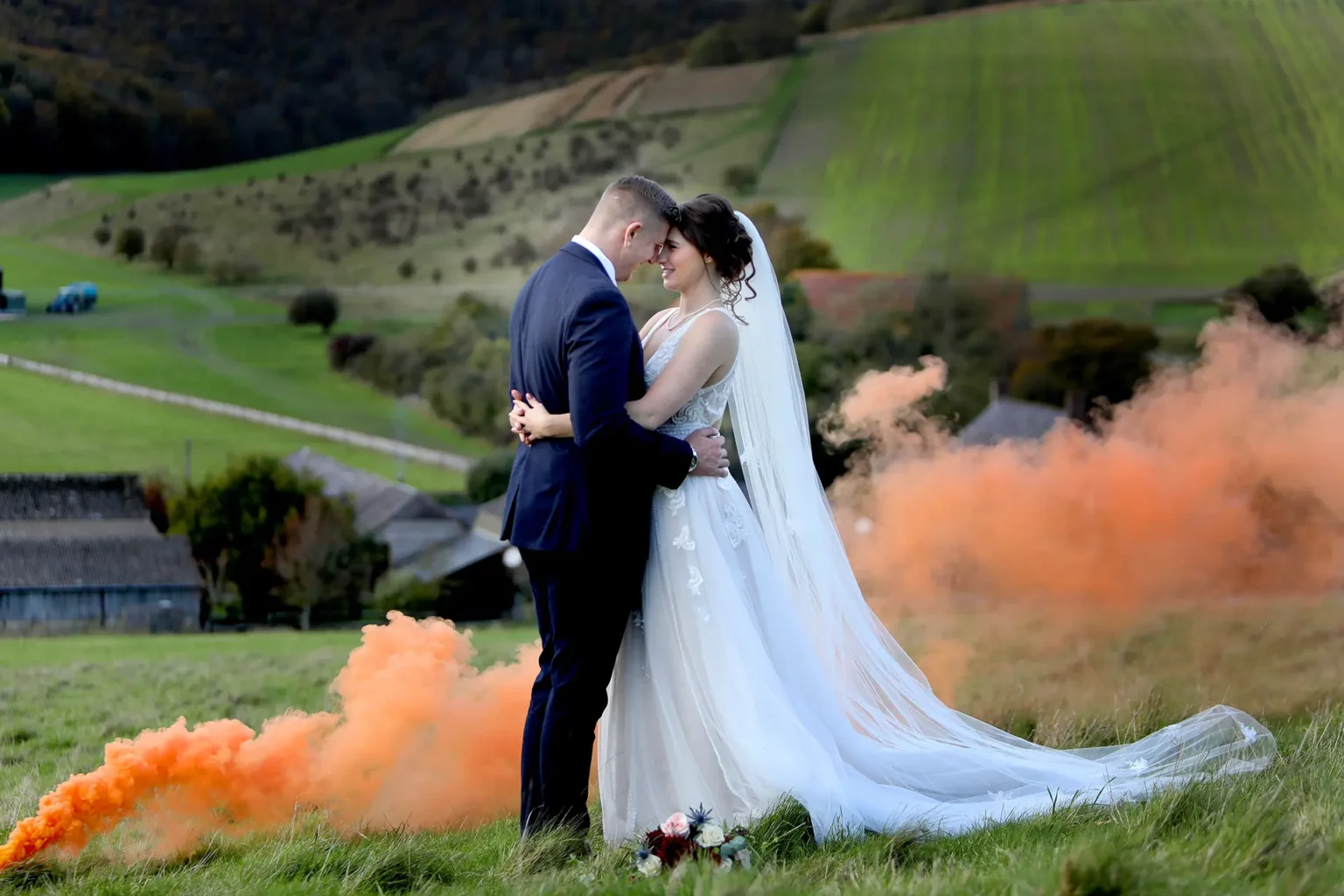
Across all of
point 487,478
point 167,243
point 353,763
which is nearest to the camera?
point 353,763

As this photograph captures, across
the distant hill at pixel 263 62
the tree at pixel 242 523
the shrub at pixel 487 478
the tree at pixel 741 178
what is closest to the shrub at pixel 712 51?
the distant hill at pixel 263 62

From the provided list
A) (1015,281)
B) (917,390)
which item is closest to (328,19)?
(1015,281)

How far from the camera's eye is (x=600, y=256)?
14.1ft

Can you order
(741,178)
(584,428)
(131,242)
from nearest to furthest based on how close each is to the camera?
(584,428) < (131,242) < (741,178)

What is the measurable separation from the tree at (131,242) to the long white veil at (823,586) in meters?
20.0

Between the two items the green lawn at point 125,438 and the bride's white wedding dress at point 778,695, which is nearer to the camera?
the bride's white wedding dress at point 778,695

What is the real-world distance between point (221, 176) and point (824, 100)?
13290mm

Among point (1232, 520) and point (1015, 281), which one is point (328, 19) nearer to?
A: point (1015, 281)

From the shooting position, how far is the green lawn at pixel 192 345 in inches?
807

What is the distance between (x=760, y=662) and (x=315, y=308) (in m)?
23.2

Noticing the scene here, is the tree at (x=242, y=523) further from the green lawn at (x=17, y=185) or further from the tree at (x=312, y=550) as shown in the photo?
the green lawn at (x=17, y=185)

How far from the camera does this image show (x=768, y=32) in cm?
2911

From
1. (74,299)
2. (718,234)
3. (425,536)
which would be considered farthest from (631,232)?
(425,536)

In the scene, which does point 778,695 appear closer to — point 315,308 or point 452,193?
point 315,308
